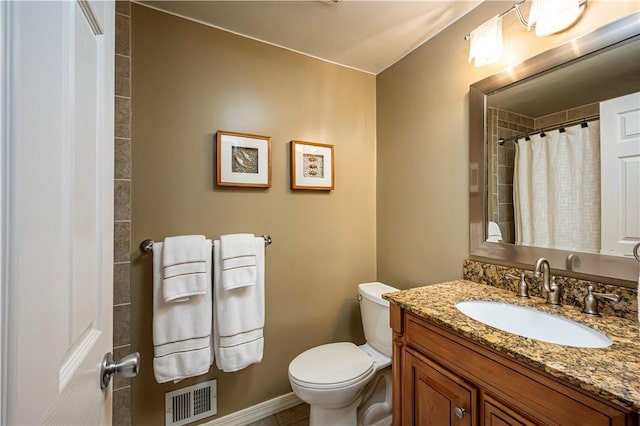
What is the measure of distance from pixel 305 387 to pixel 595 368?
110 centimetres

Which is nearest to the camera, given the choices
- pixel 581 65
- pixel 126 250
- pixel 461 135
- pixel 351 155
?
pixel 581 65

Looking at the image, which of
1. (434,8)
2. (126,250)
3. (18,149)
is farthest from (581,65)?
(126,250)

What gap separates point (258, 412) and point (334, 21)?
2.37 meters

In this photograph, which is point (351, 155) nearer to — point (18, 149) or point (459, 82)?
point (459, 82)

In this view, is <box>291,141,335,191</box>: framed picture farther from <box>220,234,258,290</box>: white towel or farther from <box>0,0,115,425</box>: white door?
<box>0,0,115,425</box>: white door

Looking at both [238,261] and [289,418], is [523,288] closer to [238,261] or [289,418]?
[238,261]

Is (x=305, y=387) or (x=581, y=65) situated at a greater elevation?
(x=581, y=65)

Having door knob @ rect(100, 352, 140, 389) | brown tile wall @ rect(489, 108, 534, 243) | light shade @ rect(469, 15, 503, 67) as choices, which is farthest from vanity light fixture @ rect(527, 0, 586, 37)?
door knob @ rect(100, 352, 140, 389)

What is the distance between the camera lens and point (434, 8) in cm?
143

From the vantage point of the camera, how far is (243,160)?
5.36 feet

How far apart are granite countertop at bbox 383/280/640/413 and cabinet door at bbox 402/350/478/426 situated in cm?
19

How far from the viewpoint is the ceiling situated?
141 cm

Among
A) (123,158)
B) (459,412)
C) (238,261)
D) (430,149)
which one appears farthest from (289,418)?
(430,149)

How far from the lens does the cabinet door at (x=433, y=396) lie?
2.89 feet
